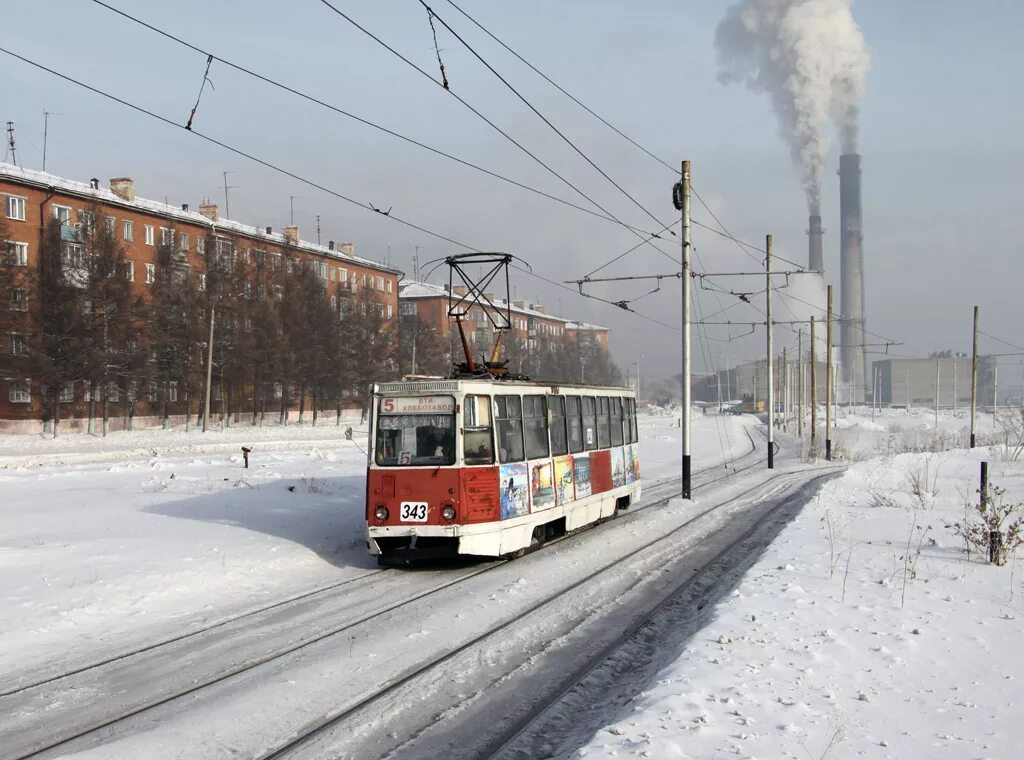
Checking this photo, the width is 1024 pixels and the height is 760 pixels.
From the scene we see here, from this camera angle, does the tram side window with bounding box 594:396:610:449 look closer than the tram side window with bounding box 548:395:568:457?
No

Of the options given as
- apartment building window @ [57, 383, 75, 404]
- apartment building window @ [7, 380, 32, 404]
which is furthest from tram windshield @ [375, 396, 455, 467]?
apartment building window @ [57, 383, 75, 404]

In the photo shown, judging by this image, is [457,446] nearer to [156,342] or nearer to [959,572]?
[959,572]

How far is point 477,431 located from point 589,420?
15.9 feet

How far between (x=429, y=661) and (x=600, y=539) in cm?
919

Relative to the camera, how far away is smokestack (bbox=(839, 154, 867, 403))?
481 feet

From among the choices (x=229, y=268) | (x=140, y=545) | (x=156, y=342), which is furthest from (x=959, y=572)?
(x=229, y=268)

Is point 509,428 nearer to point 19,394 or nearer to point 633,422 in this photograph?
point 633,422

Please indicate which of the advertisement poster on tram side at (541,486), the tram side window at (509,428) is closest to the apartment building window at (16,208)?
the advertisement poster on tram side at (541,486)

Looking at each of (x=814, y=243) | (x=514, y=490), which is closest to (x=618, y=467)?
(x=514, y=490)

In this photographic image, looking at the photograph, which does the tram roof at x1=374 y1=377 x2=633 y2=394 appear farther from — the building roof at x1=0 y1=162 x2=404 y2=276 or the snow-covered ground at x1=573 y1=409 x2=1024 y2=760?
the building roof at x1=0 y1=162 x2=404 y2=276

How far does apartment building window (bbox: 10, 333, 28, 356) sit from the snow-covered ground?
43543 millimetres

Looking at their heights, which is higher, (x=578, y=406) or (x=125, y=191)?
(x=125, y=191)

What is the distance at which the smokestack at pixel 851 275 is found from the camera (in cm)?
14662

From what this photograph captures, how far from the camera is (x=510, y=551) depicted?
14.4 m
